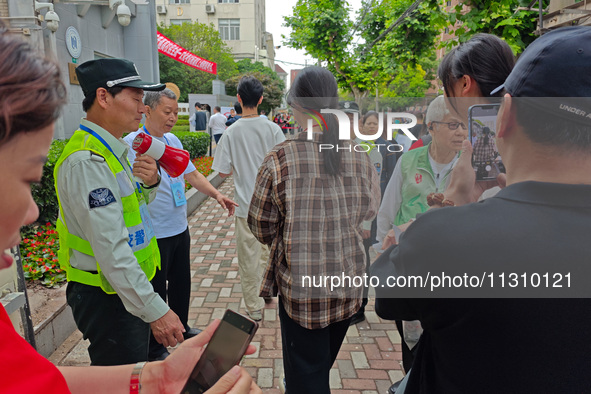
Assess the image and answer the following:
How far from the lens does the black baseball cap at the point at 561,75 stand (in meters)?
0.85

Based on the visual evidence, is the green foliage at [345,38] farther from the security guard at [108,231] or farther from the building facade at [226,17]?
the building facade at [226,17]

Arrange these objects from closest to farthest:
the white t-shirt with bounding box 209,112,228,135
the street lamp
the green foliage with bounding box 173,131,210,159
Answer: the street lamp → the green foliage with bounding box 173,131,210,159 → the white t-shirt with bounding box 209,112,228,135

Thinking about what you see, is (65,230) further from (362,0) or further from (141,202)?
(362,0)

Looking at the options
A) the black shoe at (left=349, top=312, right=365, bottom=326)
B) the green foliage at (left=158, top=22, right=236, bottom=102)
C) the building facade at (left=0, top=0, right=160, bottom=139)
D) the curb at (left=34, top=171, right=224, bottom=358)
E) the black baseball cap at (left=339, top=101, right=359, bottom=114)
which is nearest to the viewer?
the black baseball cap at (left=339, top=101, right=359, bottom=114)

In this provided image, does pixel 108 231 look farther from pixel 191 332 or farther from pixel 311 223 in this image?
pixel 191 332

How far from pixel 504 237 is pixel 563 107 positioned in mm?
295

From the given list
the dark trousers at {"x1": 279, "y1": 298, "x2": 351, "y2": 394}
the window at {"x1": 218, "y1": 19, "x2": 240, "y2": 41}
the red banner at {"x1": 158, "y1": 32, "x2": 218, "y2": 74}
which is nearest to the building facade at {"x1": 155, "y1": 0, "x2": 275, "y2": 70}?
the window at {"x1": 218, "y1": 19, "x2": 240, "y2": 41}

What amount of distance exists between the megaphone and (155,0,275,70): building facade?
5155 centimetres

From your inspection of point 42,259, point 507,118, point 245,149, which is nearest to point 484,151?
point 507,118

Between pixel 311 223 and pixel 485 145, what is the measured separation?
849 mm

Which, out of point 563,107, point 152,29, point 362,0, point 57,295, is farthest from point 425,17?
point 563,107

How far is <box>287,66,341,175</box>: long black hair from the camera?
2.03 m

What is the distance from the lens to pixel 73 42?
10789mm

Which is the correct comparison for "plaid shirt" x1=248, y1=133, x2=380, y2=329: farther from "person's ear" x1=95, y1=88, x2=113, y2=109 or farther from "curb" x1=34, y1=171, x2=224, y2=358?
"curb" x1=34, y1=171, x2=224, y2=358
